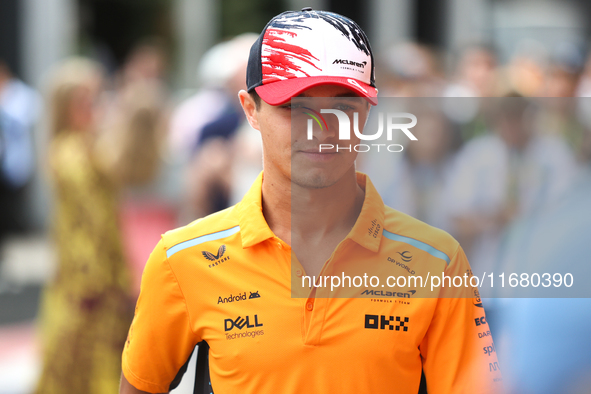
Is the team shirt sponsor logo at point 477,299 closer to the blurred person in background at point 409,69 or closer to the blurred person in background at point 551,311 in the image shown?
the blurred person in background at point 551,311

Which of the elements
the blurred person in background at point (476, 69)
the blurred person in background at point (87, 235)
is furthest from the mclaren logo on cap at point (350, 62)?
the blurred person in background at point (476, 69)

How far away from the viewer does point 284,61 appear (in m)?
1.65

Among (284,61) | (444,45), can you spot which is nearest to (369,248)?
(284,61)

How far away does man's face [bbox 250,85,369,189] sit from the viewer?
1647 mm

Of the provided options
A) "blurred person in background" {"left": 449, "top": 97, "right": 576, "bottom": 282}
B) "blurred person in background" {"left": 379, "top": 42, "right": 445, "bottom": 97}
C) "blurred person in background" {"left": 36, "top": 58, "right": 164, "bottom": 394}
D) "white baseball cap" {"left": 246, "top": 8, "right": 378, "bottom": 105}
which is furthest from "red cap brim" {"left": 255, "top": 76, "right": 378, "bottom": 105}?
"blurred person in background" {"left": 36, "top": 58, "right": 164, "bottom": 394}

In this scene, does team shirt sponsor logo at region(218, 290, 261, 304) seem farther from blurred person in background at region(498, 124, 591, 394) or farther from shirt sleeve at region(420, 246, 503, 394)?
blurred person in background at region(498, 124, 591, 394)

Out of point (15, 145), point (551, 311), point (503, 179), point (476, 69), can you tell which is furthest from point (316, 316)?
point (15, 145)

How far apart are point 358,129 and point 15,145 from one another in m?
10.2

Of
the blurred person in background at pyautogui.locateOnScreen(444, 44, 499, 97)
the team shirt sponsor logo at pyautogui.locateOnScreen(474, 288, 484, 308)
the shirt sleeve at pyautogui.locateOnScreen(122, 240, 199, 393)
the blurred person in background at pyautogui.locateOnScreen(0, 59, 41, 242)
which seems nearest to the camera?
the team shirt sponsor logo at pyautogui.locateOnScreen(474, 288, 484, 308)

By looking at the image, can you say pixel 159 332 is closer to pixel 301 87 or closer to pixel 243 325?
pixel 243 325

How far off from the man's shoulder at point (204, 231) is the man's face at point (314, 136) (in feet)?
0.78

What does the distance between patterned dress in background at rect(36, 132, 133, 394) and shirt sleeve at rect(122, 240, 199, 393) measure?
2.92 metres

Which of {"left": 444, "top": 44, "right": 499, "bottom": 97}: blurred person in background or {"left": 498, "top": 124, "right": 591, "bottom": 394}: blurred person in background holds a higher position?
{"left": 498, "top": 124, "right": 591, "bottom": 394}: blurred person in background

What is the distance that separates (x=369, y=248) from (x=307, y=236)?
0.16 m
